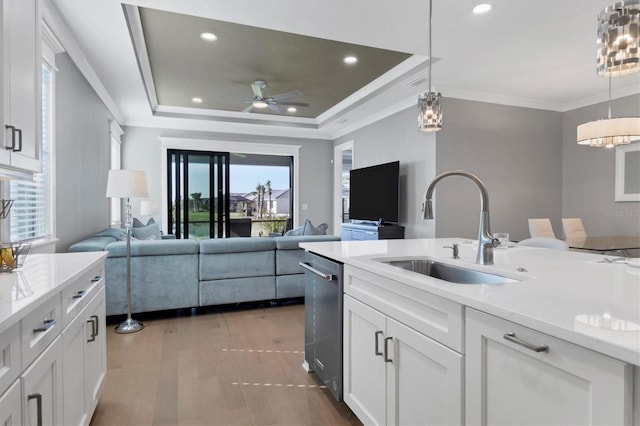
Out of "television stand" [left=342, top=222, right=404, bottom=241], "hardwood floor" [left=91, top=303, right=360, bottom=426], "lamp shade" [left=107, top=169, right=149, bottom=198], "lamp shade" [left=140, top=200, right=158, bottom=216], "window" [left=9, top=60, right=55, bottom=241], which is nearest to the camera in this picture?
"hardwood floor" [left=91, top=303, right=360, bottom=426]

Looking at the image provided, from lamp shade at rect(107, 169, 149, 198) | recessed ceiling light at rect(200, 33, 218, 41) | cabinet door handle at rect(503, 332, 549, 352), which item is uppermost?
recessed ceiling light at rect(200, 33, 218, 41)

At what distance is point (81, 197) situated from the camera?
3.94 m

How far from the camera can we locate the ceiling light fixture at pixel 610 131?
10.6ft

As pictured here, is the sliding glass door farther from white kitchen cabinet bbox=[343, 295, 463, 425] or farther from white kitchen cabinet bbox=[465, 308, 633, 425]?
white kitchen cabinet bbox=[465, 308, 633, 425]

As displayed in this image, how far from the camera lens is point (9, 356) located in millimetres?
985

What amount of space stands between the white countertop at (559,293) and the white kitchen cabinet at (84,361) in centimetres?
126

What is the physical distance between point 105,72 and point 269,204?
4.85 meters

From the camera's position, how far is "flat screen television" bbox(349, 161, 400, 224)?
5.54 metres

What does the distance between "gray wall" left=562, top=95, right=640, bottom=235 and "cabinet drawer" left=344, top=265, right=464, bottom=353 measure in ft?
16.0

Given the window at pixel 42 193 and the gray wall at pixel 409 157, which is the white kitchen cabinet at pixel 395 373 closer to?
the window at pixel 42 193

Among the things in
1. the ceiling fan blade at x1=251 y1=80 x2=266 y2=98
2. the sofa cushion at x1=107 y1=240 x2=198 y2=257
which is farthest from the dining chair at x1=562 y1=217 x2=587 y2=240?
the sofa cushion at x1=107 y1=240 x2=198 y2=257

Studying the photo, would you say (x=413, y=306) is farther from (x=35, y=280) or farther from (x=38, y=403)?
(x=35, y=280)

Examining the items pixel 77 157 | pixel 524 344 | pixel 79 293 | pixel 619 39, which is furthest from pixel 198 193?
pixel 524 344

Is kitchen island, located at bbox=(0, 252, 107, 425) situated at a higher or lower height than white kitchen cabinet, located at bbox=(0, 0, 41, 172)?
lower
